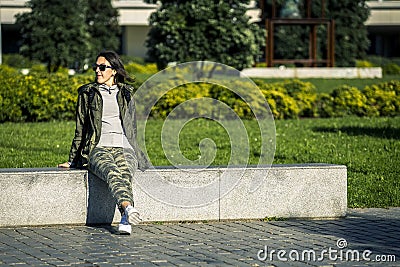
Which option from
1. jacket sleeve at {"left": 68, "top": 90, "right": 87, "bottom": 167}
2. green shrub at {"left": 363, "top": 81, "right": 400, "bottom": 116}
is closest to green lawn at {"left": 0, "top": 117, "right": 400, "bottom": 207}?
green shrub at {"left": 363, "top": 81, "right": 400, "bottom": 116}

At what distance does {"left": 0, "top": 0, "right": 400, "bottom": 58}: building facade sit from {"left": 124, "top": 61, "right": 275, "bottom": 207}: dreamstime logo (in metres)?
28.5

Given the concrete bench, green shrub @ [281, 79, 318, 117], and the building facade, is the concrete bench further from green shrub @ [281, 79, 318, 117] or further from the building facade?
the building facade

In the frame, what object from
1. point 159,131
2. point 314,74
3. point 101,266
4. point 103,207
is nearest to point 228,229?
point 103,207

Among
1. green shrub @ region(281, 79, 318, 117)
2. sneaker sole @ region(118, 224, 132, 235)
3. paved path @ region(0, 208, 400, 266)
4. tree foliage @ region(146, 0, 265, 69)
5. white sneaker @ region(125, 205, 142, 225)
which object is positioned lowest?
paved path @ region(0, 208, 400, 266)

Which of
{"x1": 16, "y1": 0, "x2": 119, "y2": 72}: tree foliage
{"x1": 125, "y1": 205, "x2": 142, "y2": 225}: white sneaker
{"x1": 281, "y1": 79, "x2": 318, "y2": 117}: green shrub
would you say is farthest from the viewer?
{"x1": 16, "y1": 0, "x2": 119, "y2": 72}: tree foliage

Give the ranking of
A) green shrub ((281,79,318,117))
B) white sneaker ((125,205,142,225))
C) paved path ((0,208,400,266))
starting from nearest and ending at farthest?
paved path ((0,208,400,266)), white sneaker ((125,205,142,225)), green shrub ((281,79,318,117))

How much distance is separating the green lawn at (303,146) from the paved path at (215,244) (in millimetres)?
1779

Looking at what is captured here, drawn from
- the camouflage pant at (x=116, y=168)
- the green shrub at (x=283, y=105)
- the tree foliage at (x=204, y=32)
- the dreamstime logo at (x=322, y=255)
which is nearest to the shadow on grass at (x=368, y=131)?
the green shrub at (x=283, y=105)

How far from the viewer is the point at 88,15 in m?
46.5

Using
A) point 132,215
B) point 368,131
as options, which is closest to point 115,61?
point 132,215

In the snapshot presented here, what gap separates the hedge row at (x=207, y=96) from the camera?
18375mm

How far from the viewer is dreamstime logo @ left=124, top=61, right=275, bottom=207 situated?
8.48 metres

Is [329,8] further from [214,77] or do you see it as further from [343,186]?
[343,186]

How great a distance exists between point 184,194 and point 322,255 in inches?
76.5
